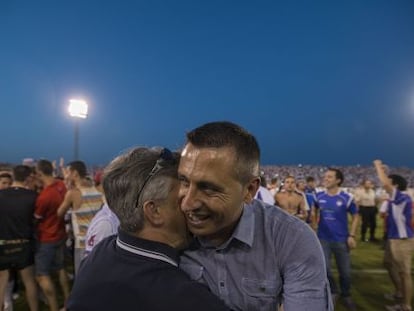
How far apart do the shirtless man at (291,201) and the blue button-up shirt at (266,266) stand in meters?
6.47

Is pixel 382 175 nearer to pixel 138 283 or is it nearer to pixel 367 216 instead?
pixel 138 283

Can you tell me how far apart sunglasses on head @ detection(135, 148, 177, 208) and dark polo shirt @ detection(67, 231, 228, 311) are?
8.9 inches

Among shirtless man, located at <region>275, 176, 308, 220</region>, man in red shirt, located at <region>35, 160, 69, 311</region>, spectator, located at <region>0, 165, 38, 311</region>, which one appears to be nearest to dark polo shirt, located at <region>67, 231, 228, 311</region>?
spectator, located at <region>0, 165, 38, 311</region>

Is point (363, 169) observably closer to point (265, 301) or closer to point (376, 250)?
point (376, 250)

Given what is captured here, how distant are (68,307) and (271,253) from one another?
36.4 inches

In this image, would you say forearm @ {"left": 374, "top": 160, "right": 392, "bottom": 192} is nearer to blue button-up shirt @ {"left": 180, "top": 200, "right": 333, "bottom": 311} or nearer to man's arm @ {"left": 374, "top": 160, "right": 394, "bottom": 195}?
man's arm @ {"left": 374, "top": 160, "right": 394, "bottom": 195}

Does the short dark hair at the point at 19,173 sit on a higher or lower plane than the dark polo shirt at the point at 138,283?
lower

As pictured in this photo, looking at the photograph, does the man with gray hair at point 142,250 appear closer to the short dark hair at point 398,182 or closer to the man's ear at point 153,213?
the man's ear at point 153,213

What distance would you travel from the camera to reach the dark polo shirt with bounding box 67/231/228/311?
1.40 metres

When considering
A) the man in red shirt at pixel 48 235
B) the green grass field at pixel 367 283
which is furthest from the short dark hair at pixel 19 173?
the green grass field at pixel 367 283

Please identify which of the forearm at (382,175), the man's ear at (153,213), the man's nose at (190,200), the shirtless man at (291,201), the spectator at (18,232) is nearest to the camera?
the man's nose at (190,200)

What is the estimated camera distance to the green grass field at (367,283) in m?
6.25

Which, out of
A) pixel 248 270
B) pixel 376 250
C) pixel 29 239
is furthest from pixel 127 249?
pixel 376 250

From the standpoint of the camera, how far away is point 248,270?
1539 millimetres
